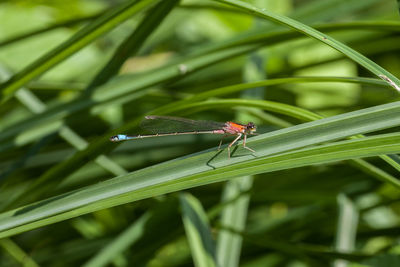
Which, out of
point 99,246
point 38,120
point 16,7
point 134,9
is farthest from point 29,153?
point 16,7

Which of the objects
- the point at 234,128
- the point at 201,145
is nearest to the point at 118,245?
the point at 234,128

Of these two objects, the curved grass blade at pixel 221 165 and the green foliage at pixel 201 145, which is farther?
the green foliage at pixel 201 145

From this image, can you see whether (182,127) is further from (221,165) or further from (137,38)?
(221,165)

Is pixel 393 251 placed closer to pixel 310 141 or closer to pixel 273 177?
pixel 310 141

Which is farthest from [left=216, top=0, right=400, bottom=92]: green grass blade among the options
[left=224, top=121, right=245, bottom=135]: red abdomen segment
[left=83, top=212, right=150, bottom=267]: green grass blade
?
[left=83, top=212, right=150, bottom=267]: green grass blade

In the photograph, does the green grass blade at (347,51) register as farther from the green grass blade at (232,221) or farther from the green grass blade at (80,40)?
the green grass blade at (232,221)

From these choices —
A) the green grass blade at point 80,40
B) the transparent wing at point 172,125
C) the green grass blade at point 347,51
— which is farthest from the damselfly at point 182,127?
the green grass blade at point 347,51
